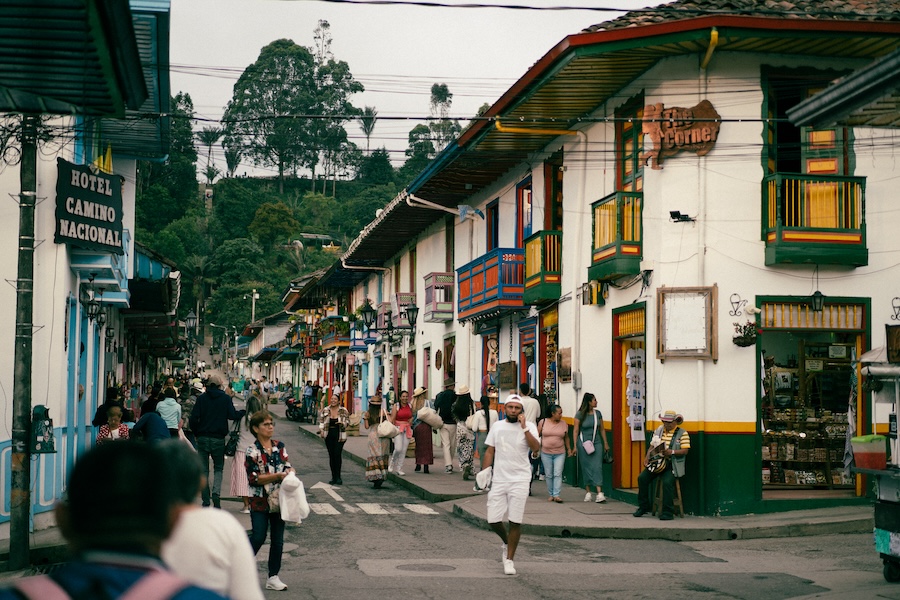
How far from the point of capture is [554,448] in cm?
1661

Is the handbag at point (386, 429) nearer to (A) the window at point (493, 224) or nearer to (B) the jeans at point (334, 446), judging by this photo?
(B) the jeans at point (334, 446)

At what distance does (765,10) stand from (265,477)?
9893 millimetres

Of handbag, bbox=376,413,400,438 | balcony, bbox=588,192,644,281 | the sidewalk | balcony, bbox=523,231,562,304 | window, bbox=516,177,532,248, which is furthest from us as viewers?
window, bbox=516,177,532,248

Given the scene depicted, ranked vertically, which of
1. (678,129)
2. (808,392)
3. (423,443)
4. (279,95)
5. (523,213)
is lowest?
Result: (423,443)

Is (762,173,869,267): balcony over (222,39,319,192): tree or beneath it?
beneath

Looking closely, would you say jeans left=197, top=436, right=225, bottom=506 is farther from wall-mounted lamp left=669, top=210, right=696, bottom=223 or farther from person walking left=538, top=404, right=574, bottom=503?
wall-mounted lamp left=669, top=210, right=696, bottom=223

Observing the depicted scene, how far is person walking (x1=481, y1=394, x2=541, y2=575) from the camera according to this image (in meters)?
10.7

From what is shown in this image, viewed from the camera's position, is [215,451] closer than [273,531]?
No

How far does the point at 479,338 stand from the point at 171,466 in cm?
2347

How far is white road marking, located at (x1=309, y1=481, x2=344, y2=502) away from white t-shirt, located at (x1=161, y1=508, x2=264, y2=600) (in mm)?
13565

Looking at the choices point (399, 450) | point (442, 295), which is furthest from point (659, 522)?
point (442, 295)

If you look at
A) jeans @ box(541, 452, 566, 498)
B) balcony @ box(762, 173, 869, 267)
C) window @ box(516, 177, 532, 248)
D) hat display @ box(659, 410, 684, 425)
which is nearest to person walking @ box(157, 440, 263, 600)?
hat display @ box(659, 410, 684, 425)

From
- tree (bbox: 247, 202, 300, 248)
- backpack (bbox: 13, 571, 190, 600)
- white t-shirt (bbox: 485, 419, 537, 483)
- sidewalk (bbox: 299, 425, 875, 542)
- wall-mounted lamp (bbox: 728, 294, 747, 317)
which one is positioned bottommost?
sidewalk (bbox: 299, 425, 875, 542)

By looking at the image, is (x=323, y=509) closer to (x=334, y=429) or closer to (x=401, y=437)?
(x=334, y=429)
